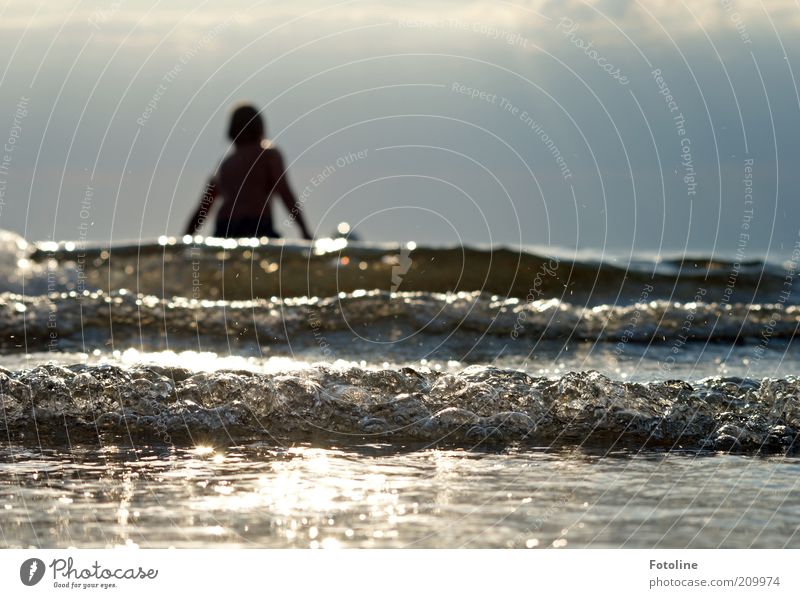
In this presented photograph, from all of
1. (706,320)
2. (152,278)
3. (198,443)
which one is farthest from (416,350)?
(152,278)

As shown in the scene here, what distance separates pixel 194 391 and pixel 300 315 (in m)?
4.02

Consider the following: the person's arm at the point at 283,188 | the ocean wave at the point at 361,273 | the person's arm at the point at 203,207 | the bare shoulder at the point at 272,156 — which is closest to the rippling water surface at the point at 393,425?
the ocean wave at the point at 361,273

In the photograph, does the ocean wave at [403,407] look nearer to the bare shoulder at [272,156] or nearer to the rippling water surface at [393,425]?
the rippling water surface at [393,425]

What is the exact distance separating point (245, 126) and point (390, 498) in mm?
11231

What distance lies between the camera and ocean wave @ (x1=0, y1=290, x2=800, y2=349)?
926 cm

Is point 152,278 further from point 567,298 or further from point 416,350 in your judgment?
point 416,350

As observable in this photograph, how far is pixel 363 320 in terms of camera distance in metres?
9.55

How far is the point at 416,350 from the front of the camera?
8695 mm

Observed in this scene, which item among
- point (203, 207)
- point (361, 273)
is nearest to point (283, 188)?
point (203, 207)

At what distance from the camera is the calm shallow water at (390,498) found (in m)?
3.69

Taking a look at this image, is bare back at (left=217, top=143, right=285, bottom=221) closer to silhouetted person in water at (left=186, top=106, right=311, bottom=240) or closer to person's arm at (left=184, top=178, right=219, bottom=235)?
silhouetted person in water at (left=186, top=106, right=311, bottom=240)

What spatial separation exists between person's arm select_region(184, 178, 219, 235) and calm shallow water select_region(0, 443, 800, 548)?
10.7 m

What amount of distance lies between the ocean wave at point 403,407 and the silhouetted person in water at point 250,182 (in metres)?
9.11
